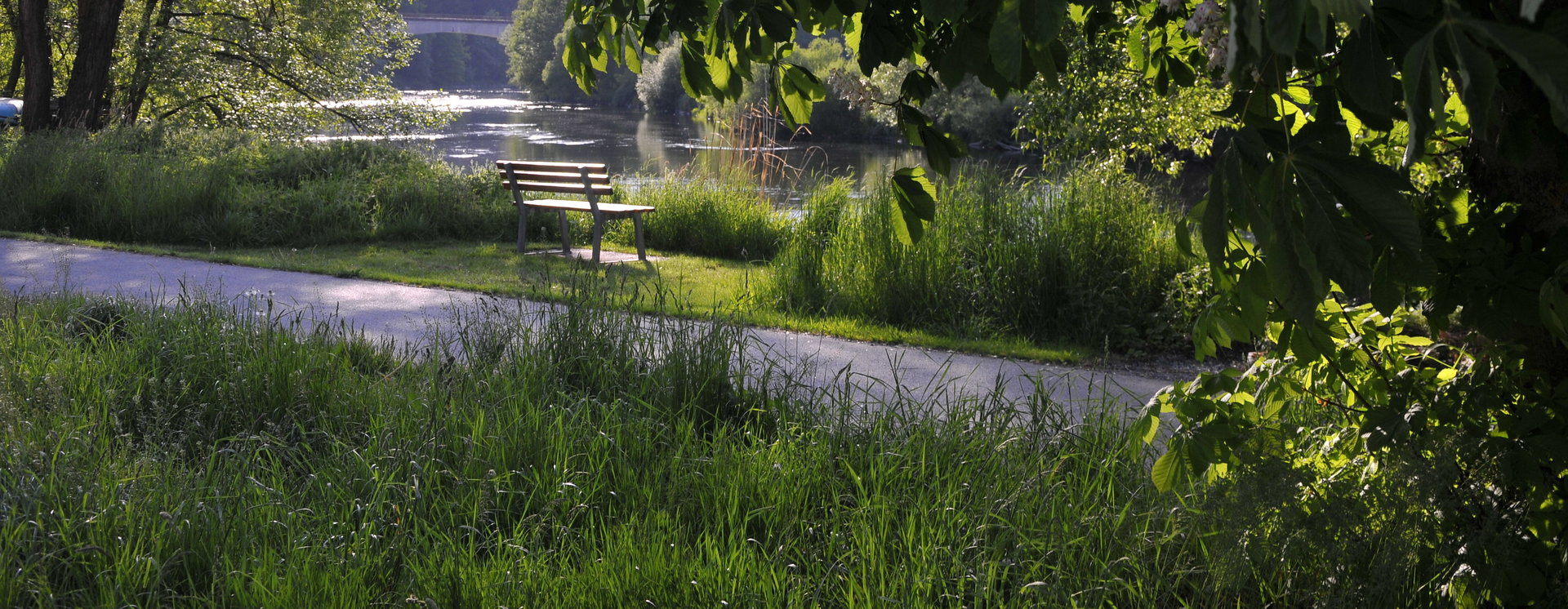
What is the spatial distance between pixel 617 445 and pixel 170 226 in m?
9.17

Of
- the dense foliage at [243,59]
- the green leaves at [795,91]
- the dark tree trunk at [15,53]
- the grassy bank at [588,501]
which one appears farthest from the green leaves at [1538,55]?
the dark tree trunk at [15,53]

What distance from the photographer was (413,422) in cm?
386

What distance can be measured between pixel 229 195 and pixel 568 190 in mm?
3377

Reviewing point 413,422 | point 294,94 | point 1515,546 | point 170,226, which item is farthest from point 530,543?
point 294,94

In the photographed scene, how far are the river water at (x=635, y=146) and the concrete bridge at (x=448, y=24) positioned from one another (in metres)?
4.19

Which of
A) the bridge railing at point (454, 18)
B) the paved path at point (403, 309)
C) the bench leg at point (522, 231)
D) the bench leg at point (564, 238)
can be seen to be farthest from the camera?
the bridge railing at point (454, 18)

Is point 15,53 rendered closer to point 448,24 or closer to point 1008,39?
point 1008,39

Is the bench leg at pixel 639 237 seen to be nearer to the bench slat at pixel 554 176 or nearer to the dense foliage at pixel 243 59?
the bench slat at pixel 554 176

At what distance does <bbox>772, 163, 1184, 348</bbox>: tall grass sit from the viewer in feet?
24.4

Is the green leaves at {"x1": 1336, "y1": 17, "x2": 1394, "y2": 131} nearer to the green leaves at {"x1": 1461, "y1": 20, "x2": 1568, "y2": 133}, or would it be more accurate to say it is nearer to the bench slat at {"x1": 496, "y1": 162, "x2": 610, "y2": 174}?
the green leaves at {"x1": 1461, "y1": 20, "x2": 1568, "y2": 133}

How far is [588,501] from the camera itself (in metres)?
3.29

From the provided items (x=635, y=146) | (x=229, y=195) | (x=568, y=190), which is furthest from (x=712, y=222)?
(x=635, y=146)

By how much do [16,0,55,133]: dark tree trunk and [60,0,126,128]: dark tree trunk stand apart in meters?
0.24

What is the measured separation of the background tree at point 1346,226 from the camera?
140 centimetres
